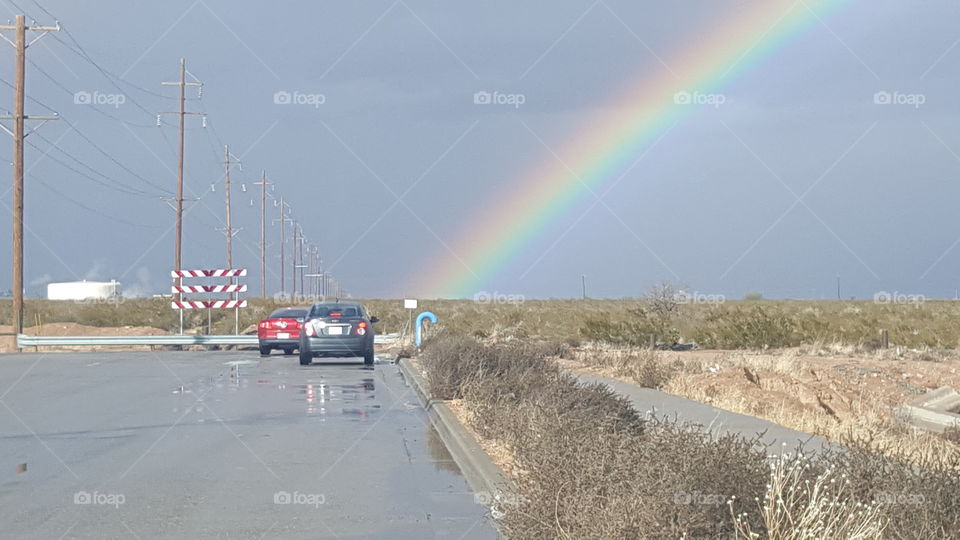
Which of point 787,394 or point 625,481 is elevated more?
point 625,481

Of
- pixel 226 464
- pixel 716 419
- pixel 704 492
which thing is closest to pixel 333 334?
pixel 716 419

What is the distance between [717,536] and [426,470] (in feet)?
20.9

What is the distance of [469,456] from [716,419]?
433 centimetres

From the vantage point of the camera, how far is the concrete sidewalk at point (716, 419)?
13.2 m

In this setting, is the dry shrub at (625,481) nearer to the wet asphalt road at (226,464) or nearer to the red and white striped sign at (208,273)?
the wet asphalt road at (226,464)

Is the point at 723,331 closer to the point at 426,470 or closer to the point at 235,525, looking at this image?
the point at 426,470

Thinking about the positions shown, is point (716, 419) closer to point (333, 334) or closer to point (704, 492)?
point (704, 492)

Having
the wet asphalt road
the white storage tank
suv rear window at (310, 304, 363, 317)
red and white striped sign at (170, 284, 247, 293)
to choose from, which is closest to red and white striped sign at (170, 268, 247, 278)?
red and white striped sign at (170, 284, 247, 293)

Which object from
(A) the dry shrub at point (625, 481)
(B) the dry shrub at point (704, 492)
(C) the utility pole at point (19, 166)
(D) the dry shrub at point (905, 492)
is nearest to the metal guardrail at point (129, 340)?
(C) the utility pole at point (19, 166)

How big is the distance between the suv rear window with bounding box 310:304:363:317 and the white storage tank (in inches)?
3427

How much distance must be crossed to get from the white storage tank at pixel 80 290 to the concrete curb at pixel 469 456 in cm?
10189

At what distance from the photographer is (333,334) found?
3172 cm

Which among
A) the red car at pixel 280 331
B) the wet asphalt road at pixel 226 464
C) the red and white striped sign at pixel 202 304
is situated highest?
the red and white striped sign at pixel 202 304

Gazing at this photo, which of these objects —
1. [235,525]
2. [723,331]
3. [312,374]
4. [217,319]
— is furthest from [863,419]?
[217,319]
